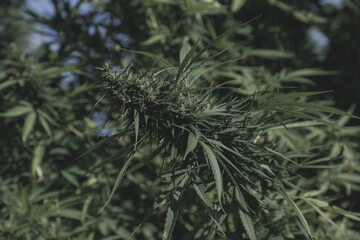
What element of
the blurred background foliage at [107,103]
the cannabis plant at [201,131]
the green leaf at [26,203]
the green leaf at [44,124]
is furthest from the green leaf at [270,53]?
the green leaf at [26,203]

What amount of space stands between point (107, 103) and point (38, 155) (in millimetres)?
293

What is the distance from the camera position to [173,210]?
509 millimetres

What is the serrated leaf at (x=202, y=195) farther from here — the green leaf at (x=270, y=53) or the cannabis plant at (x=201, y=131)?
the green leaf at (x=270, y=53)

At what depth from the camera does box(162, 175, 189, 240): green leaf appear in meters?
0.48

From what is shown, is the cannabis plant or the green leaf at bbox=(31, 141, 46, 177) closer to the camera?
the cannabis plant

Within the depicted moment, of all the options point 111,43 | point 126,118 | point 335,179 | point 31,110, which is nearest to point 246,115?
point 126,118

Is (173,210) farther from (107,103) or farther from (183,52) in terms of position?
(107,103)

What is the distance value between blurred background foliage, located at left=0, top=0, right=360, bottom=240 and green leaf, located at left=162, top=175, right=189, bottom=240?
188 millimetres

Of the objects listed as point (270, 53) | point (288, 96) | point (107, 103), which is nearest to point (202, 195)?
point (288, 96)

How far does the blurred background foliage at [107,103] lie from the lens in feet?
3.06

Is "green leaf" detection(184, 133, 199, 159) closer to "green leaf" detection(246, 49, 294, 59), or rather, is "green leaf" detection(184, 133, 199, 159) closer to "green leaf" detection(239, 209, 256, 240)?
"green leaf" detection(239, 209, 256, 240)

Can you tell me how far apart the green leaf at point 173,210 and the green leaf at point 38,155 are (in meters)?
0.61

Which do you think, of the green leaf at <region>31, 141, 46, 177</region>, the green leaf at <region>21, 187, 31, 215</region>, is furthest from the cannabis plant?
the green leaf at <region>31, 141, 46, 177</region>

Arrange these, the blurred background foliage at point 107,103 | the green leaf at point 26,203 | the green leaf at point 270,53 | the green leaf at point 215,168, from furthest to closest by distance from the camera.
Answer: the green leaf at point 270,53 < the blurred background foliage at point 107,103 < the green leaf at point 26,203 < the green leaf at point 215,168
